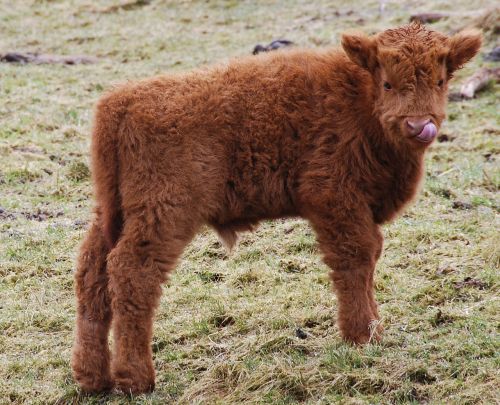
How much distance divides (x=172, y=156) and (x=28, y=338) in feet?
7.68

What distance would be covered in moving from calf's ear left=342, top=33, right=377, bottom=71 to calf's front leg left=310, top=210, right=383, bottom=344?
1.13 m

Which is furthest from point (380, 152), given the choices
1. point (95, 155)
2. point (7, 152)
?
point (7, 152)

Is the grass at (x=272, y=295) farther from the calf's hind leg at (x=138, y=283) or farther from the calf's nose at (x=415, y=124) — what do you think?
the calf's nose at (x=415, y=124)

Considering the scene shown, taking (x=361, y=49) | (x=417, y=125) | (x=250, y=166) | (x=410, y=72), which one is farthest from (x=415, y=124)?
(x=250, y=166)

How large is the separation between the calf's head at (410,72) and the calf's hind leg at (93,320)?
7.53 ft

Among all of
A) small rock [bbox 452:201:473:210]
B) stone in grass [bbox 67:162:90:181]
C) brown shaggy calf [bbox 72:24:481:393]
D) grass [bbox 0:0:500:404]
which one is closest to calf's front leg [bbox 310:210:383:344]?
brown shaggy calf [bbox 72:24:481:393]

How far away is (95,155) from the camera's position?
230 inches

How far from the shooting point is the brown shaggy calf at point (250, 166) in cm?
554

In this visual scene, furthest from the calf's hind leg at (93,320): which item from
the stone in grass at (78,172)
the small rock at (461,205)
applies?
the stone in grass at (78,172)

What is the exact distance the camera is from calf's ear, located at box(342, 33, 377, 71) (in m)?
5.84

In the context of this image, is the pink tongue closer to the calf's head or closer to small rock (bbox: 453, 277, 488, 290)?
the calf's head

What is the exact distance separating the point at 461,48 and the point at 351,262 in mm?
1783

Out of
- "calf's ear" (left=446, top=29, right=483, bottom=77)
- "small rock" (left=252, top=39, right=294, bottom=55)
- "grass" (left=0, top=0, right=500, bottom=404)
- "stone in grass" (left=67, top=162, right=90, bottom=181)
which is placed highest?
"calf's ear" (left=446, top=29, right=483, bottom=77)

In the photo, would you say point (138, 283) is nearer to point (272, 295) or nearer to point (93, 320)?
point (93, 320)
